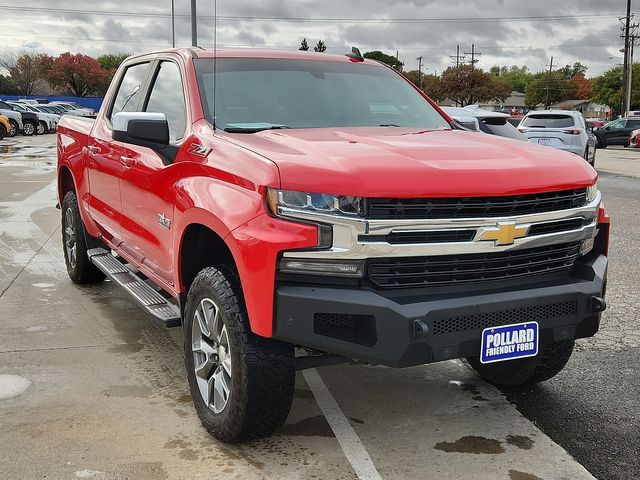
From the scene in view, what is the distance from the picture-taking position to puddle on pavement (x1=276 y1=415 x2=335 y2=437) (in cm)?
373

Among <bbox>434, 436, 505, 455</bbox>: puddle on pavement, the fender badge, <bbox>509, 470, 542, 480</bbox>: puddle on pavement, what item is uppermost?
the fender badge

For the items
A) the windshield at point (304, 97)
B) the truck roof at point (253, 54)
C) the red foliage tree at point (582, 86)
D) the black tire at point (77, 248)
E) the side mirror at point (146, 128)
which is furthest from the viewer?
the red foliage tree at point (582, 86)

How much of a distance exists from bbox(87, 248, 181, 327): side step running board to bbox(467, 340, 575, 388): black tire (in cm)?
166

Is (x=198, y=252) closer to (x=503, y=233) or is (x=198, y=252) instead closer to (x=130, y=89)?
(x=503, y=233)

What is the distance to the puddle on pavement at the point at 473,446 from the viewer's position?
141 inches

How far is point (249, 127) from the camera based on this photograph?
404cm

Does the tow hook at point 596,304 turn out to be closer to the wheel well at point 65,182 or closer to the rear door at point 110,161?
the rear door at point 110,161

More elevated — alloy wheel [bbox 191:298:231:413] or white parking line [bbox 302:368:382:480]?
alloy wheel [bbox 191:298:231:413]

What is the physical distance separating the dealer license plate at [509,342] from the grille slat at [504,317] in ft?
0.09

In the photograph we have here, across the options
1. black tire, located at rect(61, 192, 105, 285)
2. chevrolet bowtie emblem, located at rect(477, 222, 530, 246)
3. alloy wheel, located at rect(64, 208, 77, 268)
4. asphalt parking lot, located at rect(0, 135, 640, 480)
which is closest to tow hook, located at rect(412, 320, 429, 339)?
chevrolet bowtie emblem, located at rect(477, 222, 530, 246)

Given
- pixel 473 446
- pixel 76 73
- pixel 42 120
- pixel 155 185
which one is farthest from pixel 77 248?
pixel 76 73

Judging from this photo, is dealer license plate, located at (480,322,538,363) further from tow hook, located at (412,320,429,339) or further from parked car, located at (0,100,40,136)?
parked car, located at (0,100,40,136)

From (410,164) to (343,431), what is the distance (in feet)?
4.68

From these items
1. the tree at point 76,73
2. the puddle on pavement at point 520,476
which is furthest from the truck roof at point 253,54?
the tree at point 76,73
